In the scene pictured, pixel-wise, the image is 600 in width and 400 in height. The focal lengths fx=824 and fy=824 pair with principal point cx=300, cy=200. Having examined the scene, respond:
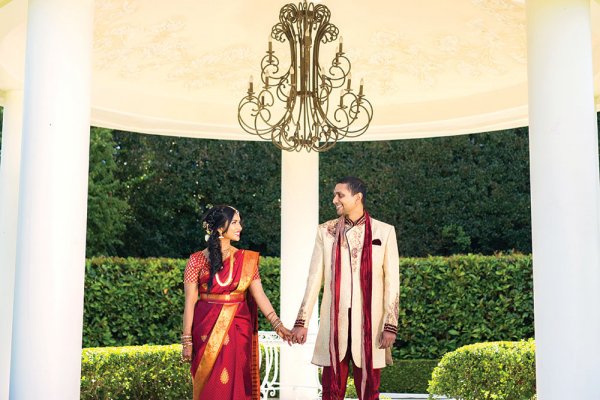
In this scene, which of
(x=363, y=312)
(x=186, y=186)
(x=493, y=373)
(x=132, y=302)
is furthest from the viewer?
(x=186, y=186)

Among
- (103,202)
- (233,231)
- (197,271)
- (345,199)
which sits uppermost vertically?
(103,202)

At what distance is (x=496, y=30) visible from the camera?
26.9 feet

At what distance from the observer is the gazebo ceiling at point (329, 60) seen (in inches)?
314

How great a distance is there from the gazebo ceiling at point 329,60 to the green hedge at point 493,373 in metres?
2.83

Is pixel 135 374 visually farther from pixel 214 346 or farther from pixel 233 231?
pixel 233 231

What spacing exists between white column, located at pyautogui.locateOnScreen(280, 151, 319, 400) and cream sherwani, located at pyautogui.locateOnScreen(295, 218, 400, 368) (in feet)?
11.5
